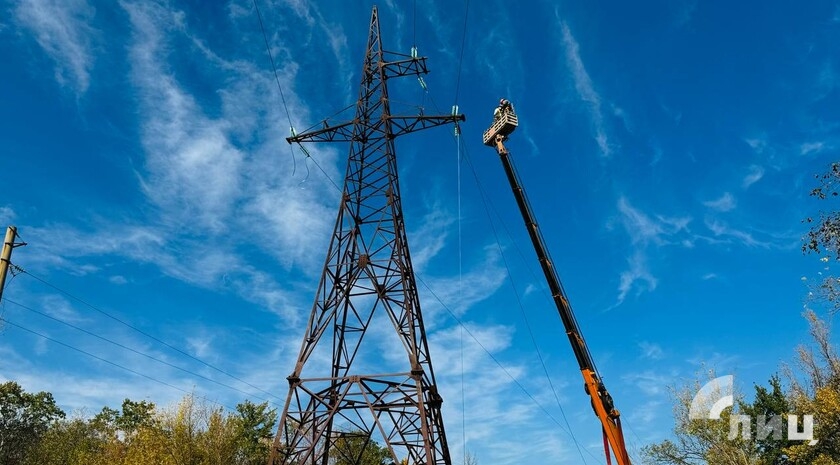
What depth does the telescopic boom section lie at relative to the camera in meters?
18.2

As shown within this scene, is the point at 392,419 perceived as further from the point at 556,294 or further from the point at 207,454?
the point at 207,454

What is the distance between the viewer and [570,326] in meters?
19.9

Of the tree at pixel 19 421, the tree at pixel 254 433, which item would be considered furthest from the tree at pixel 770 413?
the tree at pixel 19 421

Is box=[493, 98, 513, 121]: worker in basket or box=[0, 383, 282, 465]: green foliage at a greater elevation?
box=[493, 98, 513, 121]: worker in basket

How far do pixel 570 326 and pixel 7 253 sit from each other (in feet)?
55.8

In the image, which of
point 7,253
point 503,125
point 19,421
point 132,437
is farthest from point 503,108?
point 19,421

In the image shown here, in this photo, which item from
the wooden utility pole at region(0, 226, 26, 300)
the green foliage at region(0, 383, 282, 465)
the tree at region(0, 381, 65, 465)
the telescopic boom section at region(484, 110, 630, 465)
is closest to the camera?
the wooden utility pole at region(0, 226, 26, 300)

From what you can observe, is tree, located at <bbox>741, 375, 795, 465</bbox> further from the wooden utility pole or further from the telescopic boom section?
the wooden utility pole

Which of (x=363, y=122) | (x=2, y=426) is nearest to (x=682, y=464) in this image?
(x=363, y=122)

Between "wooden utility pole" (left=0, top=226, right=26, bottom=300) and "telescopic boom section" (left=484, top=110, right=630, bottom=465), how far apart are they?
1592 centimetres

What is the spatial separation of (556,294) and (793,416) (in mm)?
26412

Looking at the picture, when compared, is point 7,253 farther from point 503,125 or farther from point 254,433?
point 254,433

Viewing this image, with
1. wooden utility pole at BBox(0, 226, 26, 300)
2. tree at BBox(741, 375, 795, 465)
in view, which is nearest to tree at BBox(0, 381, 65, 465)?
wooden utility pole at BBox(0, 226, 26, 300)

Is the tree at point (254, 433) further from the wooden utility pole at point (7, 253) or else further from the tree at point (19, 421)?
the wooden utility pole at point (7, 253)
